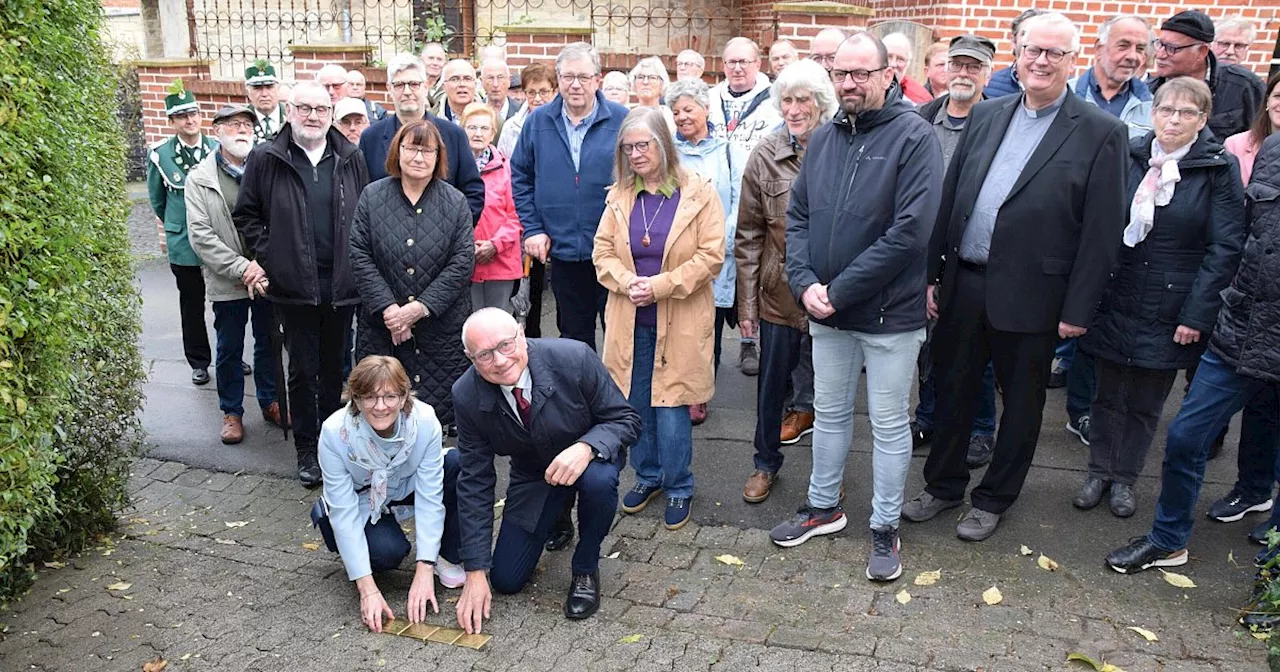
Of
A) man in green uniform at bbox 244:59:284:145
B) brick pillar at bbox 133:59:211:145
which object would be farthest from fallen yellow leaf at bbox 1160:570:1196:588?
brick pillar at bbox 133:59:211:145

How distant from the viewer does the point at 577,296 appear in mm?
5977

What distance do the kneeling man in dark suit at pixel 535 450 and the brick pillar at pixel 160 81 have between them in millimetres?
7895

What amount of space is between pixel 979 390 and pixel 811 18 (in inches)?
206

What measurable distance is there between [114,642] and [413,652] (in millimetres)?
1185

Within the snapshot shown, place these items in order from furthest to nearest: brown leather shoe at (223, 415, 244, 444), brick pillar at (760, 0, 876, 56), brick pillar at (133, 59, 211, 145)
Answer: brick pillar at (133, 59, 211, 145) < brick pillar at (760, 0, 876, 56) < brown leather shoe at (223, 415, 244, 444)

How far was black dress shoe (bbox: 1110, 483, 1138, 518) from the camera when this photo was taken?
491 cm

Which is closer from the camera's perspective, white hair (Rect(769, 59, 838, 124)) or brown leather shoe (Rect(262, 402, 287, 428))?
white hair (Rect(769, 59, 838, 124))

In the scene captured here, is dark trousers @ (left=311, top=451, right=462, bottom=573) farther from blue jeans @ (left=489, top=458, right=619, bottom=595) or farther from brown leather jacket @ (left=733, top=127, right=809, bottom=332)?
brown leather jacket @ (left=733, top=127, right=809, bottom=332)

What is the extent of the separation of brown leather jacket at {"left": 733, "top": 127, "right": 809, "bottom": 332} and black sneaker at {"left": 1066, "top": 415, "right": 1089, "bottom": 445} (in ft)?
6.28

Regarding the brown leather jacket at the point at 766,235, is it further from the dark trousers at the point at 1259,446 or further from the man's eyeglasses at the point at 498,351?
the dark trousers at the point at 1259,446

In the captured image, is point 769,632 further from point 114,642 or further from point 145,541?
point 145,541

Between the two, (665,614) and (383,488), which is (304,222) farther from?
(665,614)

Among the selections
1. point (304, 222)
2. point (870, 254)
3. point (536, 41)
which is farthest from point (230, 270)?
point (536, 41)

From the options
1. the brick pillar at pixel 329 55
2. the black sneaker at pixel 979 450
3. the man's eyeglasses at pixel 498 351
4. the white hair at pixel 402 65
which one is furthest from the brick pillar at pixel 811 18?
the man's eyeglasses at pixel 498 351
